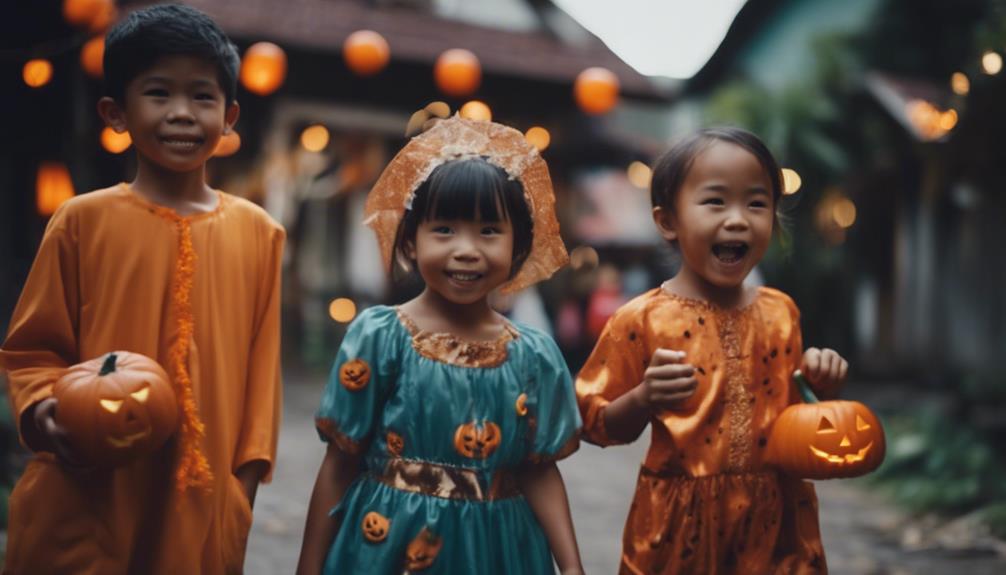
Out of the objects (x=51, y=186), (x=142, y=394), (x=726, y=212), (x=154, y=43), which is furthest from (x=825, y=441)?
(x=51, y=186)

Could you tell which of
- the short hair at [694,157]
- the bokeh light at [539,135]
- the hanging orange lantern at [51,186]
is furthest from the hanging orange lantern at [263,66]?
the short hair at [694,157]

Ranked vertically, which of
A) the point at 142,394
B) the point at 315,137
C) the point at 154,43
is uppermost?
the point at 315,137

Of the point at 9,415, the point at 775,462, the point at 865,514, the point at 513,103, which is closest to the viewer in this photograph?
the point at 775,462

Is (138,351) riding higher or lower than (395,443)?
higher

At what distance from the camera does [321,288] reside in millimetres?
16938

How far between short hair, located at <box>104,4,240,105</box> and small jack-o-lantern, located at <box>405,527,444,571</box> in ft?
4.39

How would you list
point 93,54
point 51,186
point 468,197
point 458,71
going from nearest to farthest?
point 468,197, point 93,54, point 458,71, point 51,186

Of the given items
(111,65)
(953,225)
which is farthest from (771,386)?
(953,225)

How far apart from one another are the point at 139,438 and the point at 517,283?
1148 mm

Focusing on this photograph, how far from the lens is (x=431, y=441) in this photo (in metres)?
2.77

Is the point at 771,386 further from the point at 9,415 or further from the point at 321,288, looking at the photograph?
the point at 321,288

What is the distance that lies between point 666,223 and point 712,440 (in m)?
0.65

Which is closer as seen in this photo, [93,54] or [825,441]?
[825,441]

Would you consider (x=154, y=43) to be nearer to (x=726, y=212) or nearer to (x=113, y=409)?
(x=113, y=409)
